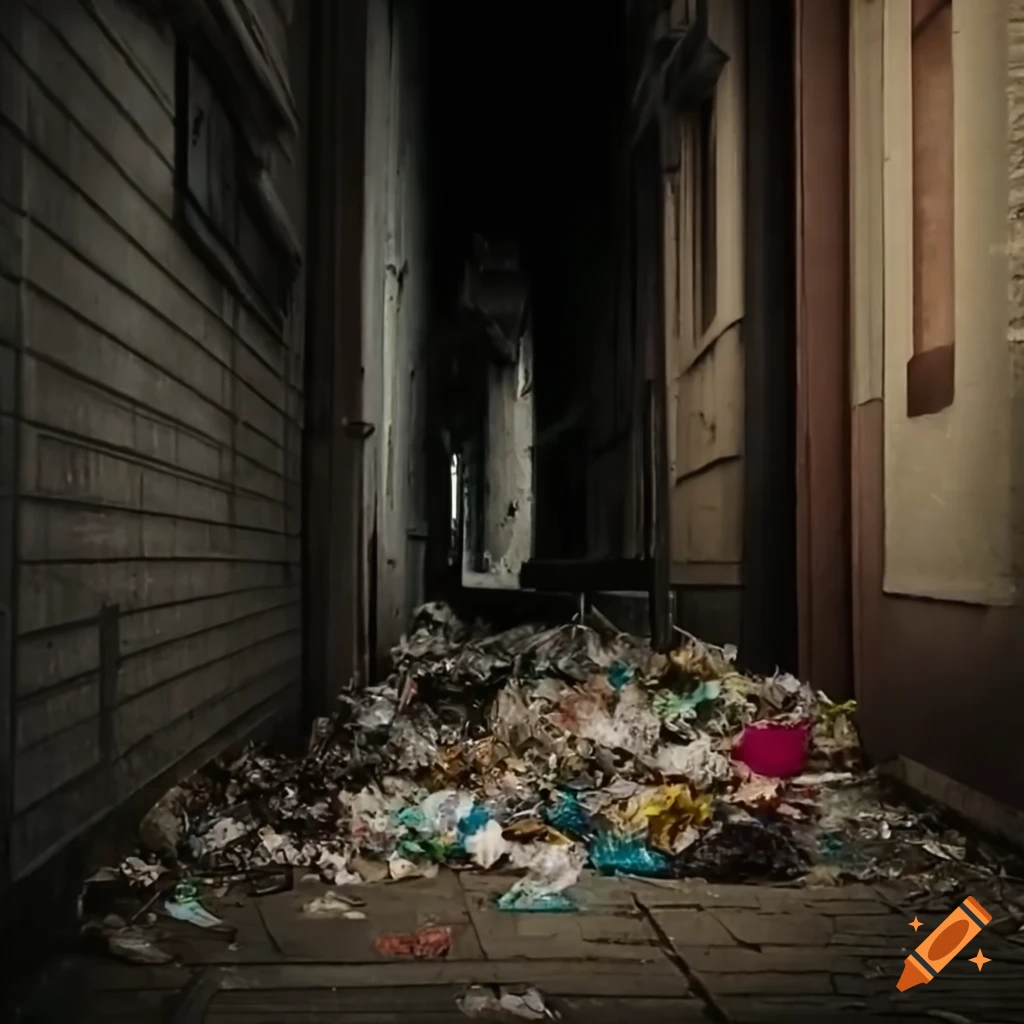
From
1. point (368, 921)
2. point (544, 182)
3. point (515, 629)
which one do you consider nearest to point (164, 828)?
point (368, 921)

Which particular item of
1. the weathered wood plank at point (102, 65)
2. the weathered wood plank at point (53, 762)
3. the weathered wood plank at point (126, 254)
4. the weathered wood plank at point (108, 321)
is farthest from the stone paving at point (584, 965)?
the weathered wood plank at point (102, 65)

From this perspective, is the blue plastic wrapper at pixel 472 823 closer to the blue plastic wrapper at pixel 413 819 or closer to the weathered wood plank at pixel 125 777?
the blue plastic wrapper at pixel 413 819

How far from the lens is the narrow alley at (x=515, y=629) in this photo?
4.36ft

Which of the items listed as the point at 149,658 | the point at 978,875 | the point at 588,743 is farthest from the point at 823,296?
the point at 149,658

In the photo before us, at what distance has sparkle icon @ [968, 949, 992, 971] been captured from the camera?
55.6 inches

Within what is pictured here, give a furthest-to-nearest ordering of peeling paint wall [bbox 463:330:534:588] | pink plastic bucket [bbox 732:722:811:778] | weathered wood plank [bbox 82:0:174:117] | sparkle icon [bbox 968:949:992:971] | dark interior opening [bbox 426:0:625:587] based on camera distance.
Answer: peeling paint wall [bbox 463:330:534:588]
dark interior opening [bbox 426:0:625:587]
pink plastic bucket [bbox 732:722:811:778]
weathered wood plank [bbox 82:0:174:117]
sparkle icon [bbox 968:949:992:971]

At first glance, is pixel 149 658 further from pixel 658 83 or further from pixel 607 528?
pixel 607 528

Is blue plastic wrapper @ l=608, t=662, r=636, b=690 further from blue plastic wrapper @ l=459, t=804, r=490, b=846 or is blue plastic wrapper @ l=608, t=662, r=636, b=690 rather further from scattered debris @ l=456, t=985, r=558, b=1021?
scattered debris @ l=456, t=985, r=558, b=1021

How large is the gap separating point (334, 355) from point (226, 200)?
2.63 feet

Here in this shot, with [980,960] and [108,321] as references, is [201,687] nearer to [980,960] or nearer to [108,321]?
[108,321]

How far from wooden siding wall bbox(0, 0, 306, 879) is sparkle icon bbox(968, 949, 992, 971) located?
1.21 metres

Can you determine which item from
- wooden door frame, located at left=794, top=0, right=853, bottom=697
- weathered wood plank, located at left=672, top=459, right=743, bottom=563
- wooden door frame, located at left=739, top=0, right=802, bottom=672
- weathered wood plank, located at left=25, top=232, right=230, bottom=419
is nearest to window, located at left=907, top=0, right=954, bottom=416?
wooden door frame, located at left=794, top=0, right=853, bottom=697

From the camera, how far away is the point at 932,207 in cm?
229

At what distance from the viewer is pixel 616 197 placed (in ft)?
15.8
